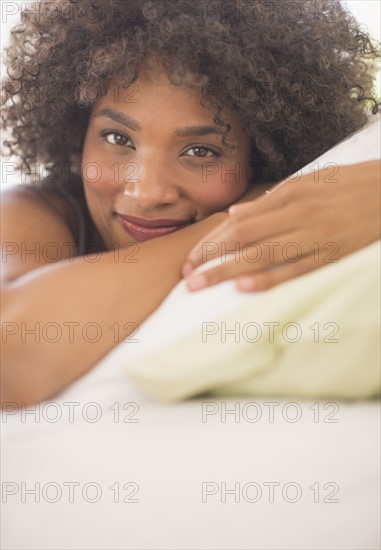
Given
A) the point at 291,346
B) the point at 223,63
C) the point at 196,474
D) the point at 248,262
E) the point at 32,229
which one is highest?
the point at 223,63

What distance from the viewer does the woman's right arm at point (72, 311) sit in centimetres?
84

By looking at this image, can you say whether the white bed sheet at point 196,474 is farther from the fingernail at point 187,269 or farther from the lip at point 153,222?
the lip at point 153,222

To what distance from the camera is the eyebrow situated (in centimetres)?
122

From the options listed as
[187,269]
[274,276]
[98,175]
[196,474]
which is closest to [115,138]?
[98,175]

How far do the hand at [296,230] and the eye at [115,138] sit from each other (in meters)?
0.42

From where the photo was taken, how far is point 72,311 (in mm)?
853

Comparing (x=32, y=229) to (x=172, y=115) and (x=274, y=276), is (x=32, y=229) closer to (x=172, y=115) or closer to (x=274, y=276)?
(x=172, y=115)

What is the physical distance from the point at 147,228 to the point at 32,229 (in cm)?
21

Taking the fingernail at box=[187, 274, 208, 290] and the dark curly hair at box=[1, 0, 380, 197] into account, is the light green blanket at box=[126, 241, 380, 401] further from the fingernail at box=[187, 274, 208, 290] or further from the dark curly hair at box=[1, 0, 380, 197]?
the dark curly hair at box=[1, 0, 380, 197]

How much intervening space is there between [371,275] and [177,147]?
0.56 metres

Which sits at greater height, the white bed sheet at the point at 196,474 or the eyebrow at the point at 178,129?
the eyebrow at the point at 178,129

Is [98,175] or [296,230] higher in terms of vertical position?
[98,175]

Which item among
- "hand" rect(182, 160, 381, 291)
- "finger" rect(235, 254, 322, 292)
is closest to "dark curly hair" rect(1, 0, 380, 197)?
"hand" rect(182, 160, 381, 291)

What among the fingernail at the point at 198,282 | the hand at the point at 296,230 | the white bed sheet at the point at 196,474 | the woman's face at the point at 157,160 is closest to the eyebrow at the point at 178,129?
the woman's face at the point at 157,160
